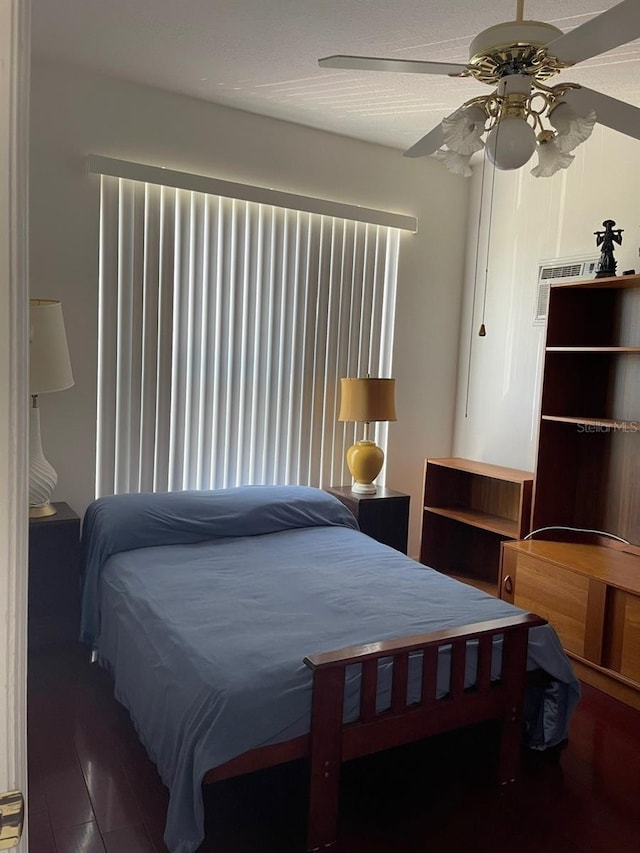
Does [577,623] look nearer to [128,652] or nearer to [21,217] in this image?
[128,652]

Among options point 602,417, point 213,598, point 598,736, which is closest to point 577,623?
point 598,736

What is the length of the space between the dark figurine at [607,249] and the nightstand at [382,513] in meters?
1.54

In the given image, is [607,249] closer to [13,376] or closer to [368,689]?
→ [368,689]

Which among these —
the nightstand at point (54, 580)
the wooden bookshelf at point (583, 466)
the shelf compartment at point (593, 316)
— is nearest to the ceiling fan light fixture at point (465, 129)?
the wooden bookshelf at point (583, 466)

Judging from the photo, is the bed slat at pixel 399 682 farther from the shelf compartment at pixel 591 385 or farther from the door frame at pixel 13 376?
the shelf compartment at pixel 591 385

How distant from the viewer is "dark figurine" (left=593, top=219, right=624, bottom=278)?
315 cm

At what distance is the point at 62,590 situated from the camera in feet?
9.62

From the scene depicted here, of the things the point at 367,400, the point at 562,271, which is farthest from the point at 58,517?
the point at 562,271

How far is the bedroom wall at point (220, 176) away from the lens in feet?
10.4

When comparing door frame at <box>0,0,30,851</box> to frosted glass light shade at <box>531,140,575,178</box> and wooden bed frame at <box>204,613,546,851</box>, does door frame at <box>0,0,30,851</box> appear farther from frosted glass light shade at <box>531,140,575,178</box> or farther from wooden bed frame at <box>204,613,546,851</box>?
frosted glass light shade at <box>531,140,575,178</box>

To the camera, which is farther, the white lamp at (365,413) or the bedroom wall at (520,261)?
the white lamp at (365,413)

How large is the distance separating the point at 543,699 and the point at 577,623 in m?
0.67

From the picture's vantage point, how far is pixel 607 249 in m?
3.17

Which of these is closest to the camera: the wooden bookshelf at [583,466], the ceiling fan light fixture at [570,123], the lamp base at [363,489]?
the ceiling fan light fixture at [570,123]
